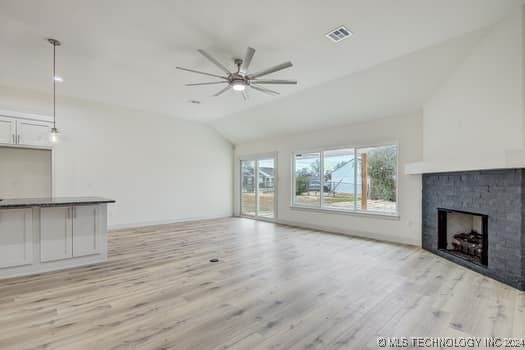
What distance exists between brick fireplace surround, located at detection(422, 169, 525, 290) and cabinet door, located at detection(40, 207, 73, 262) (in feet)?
19.3

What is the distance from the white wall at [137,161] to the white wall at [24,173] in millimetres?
278

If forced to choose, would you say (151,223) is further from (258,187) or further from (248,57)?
(248,57)

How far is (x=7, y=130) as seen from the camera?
4949mm

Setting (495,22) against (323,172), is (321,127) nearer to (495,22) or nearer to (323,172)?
(323,172)

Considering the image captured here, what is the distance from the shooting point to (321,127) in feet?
21.8

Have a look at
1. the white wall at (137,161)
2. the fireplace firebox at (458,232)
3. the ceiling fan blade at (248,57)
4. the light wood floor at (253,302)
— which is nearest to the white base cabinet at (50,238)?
the light wood floor at (253,302)

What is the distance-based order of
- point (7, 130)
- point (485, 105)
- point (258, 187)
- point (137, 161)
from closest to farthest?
point (485, 105)
point (7, 130)
point (137, 161)
point (258, 187)

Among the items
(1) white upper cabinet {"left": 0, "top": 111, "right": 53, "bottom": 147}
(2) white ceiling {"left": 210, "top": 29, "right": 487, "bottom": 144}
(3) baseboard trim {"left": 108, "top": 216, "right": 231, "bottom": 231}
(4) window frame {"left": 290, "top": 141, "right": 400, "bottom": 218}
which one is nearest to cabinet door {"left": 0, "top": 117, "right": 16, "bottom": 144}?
(1) white upper cabinet {"left": 0, "top": 111, "right": 53, "bottom": 147}

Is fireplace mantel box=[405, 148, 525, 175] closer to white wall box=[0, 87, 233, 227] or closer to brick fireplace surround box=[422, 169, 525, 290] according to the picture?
brick fireplace surround box=[422, 169, 525, 290]

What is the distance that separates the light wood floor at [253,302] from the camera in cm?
209

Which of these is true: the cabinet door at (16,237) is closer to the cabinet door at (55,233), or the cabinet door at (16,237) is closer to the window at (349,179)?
the cabinet door at (55,233)

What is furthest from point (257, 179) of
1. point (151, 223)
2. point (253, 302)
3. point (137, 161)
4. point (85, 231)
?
point (253, 302)

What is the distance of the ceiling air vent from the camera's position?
10.5 feet

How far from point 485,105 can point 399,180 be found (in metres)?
2.11
